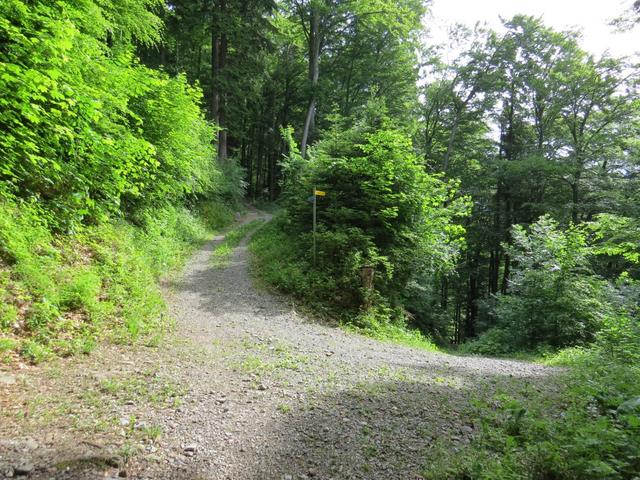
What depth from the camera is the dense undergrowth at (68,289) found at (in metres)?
4.01

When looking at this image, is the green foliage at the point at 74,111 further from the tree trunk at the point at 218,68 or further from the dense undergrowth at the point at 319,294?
the tree trunk at the point at 218,68

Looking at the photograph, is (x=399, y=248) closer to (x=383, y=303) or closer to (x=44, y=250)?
(x=383, y=303)

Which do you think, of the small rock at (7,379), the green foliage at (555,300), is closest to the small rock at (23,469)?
the small rock at (7,379)

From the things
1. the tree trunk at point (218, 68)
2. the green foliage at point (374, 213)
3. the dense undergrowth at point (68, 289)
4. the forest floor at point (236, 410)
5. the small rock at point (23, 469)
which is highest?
the tree trunk at point (218, 68)

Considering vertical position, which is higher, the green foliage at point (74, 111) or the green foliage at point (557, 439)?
the green foliage at point (74, 111)

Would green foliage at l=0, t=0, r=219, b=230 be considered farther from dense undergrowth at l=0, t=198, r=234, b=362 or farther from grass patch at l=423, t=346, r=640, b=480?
grass patch at l=423, t=346, r=640, b=480

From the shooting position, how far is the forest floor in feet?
8.77

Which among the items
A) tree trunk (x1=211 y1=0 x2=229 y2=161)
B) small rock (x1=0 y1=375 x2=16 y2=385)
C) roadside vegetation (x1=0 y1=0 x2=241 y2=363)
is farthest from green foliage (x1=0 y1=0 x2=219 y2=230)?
tree trunk (x1=211 y1=0 x2=229 y2=161)

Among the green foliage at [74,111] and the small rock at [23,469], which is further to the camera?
the green foliage at [74,111]

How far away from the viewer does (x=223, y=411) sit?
3561mm

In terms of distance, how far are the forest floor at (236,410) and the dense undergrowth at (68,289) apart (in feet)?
1.16

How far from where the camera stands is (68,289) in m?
4.79

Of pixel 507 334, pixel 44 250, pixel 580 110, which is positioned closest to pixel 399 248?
pixel 507 334

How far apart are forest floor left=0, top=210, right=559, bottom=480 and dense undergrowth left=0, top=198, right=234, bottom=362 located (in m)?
0.35
